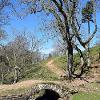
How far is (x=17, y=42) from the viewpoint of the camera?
6581cm

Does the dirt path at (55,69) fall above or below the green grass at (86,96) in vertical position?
above

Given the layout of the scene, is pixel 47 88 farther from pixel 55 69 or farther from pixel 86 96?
pixel 55 69

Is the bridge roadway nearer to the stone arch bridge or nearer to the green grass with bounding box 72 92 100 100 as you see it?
the stone arch bridge

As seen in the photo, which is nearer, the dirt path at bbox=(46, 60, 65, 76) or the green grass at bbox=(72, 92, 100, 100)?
the green grass at bbox=(72, 92, 100, 100)

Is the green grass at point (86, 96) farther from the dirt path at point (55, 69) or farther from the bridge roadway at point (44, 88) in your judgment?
the dirt path at point (55, 69)

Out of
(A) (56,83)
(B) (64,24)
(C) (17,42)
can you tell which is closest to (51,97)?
(A) (56,83)

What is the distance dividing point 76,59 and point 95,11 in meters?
12.4

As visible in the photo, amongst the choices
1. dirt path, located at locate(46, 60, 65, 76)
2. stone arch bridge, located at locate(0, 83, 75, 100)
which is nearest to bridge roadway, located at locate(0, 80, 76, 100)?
stone arch bridge, located at locate(0, 83, 75, 100)

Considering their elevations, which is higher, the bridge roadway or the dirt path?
the dirt path

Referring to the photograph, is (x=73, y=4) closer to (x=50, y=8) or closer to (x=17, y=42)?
(x=50, y=8)

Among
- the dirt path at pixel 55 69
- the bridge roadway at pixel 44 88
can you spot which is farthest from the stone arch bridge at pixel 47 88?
the dirt path at pixel 55 69

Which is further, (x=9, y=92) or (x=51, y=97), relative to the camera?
(x=51, y=97)

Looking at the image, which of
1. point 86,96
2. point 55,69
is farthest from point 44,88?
point 55,69

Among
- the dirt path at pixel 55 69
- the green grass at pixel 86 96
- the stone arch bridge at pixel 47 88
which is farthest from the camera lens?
the dirt path at pixel 55 69
